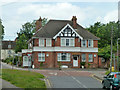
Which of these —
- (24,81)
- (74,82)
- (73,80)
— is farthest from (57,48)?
(24,81)

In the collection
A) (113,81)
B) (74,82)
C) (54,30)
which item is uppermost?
(54,30)

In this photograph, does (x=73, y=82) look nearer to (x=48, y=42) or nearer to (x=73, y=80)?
(x=73, y=80)

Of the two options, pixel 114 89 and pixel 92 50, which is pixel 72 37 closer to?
pixel 92 50

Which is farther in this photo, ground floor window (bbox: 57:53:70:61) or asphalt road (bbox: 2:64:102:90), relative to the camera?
ground floor window (bbox: 57:53:70:61)

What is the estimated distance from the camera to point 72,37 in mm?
48031

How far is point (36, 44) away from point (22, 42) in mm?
28351

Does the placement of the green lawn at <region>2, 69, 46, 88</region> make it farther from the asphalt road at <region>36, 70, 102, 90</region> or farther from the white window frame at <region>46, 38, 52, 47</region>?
the white window frame at <region>46, 38, 52, 47</region>

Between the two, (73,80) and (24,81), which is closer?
(24,81)

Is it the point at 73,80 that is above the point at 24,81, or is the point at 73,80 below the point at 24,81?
below

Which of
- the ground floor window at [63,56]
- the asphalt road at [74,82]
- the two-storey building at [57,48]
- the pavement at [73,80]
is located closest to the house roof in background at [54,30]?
the two-storey building at [57,48]

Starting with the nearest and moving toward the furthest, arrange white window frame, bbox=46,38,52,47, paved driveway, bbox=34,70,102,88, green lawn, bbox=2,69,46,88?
green lawn, bbox=2,69,46,88 < paved driveway, bbox=34,70,102,88 < white window frame, bbox=46,38,52,47

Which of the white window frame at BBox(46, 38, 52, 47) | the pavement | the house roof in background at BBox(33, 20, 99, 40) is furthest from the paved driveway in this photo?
the house roof in background at BBox(33, 20, 99, 40)

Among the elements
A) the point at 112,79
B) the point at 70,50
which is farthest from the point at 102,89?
the point at 70,50

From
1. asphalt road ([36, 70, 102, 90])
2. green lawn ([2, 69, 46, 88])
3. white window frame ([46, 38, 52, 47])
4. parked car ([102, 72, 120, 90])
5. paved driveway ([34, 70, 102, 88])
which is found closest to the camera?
parked car ([102, 72, 120, 90])
